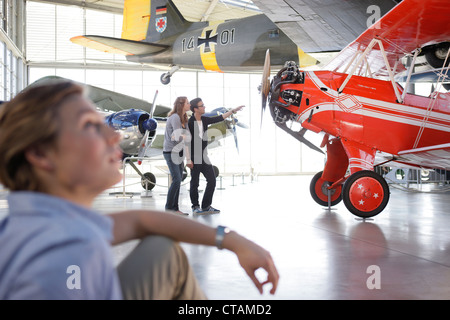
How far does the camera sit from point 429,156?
5.44 m

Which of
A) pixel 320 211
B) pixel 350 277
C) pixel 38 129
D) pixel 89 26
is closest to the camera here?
pixel 38 129

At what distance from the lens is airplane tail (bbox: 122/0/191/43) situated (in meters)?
14.6

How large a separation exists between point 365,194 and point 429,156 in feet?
3.05

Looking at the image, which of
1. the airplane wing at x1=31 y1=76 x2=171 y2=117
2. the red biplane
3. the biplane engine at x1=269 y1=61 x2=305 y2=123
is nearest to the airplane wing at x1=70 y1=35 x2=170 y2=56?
the airplane wing at x1=31 y1=76 x2=171 y2=117

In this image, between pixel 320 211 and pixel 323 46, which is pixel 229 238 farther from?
pixel 323 46

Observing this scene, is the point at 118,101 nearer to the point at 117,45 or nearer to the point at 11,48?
the point at 117,45

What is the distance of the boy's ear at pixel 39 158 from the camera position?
2.14 feet

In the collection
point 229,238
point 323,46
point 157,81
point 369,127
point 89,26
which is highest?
point 89,26

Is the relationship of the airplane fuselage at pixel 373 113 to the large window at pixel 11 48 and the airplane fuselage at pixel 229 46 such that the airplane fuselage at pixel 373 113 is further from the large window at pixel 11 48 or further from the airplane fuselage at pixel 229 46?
the large window at pixel 11 48

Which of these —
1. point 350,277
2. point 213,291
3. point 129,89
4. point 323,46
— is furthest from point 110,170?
point 129,89

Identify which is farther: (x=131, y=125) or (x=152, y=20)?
(x=152, y=20)

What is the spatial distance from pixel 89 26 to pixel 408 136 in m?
24.3

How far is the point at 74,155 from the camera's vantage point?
2.18ft

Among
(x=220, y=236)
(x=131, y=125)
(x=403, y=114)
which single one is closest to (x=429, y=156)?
(x=403, y=114)
